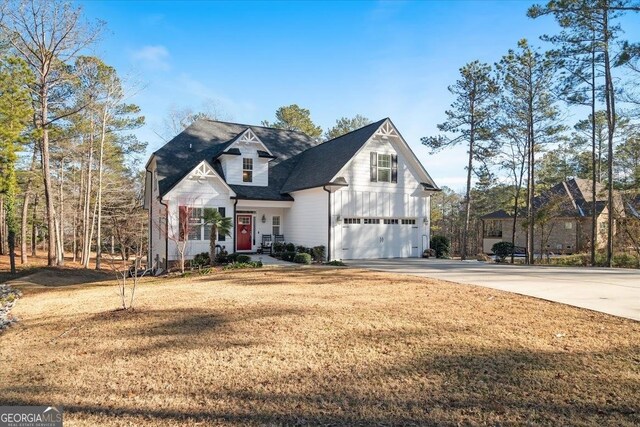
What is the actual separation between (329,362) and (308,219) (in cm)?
1501

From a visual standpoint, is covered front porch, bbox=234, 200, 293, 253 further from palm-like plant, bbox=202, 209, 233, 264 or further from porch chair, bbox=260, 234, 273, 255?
palm-like plant, bbox=202, 209, 233, 264

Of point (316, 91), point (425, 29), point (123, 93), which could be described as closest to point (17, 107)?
point (123, 93)

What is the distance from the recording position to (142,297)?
10328 millimetres

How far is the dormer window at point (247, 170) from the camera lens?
21.6 m

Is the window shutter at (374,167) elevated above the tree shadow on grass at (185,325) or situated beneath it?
elevated above

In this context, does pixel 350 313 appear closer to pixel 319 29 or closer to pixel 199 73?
pixel 319 29

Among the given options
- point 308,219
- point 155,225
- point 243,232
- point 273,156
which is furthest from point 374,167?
point 155,225

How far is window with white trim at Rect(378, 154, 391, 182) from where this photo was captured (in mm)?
20438

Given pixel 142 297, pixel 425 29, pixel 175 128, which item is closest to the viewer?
pixel 142 297

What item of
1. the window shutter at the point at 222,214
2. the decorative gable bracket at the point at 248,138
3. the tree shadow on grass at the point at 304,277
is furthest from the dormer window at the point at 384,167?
the window shutter at the point at 222,214

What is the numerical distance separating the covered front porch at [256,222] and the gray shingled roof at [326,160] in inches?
54.4

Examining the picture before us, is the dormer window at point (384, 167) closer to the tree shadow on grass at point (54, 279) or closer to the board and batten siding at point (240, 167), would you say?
the board and batten siding at point (240, 167)

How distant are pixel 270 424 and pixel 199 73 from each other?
21168 mm

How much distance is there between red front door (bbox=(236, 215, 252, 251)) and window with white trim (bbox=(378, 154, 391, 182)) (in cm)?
759
